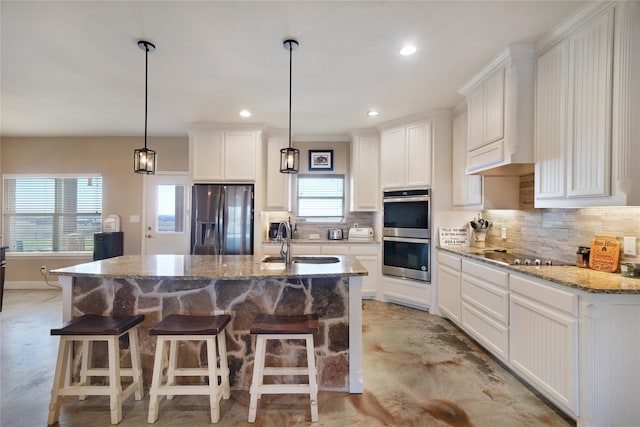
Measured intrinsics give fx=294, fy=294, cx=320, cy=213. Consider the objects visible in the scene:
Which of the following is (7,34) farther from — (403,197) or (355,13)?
(403,197)

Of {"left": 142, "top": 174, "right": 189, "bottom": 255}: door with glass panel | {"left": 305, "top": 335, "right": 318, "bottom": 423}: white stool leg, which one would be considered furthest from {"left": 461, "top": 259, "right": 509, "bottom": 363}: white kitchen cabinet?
{"left": 142, "top": 174, "right": 189, "bottom": 255}: door with glass panel

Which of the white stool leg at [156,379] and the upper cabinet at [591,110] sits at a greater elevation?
the upper cabinet at [591,110]

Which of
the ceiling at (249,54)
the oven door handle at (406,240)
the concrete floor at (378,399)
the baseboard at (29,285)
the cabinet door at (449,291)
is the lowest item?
the concrete floor at (378,399)

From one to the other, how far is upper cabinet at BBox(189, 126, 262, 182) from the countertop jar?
3579mm

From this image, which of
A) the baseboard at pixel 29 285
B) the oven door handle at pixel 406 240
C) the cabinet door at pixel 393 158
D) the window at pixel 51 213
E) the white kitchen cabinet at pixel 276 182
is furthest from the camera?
the window at pixel 51 213

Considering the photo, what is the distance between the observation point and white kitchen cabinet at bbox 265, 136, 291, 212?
4508 millimetres

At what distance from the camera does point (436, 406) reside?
193 centimetres

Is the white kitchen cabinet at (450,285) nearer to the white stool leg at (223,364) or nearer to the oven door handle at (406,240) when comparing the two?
the oven door handle at (406,240)

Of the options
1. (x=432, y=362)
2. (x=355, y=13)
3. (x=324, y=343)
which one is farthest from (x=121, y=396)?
(x=355, y=13)

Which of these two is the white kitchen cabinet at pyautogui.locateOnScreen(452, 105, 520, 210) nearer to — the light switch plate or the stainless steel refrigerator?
the light switch plate

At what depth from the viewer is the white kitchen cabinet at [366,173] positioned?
440cm

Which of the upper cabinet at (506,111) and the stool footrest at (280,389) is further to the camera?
the upper cabinet at (506,111)

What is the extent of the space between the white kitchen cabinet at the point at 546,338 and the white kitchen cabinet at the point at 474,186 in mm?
1136

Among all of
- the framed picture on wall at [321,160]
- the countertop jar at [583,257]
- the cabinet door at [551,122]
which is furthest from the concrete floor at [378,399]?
the framed picture on wall at [321,160]
